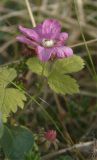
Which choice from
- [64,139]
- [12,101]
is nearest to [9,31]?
[64,139]

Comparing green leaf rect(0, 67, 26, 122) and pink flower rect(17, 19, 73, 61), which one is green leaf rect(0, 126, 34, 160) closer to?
green leaf rect(0, 67, 26, 122)

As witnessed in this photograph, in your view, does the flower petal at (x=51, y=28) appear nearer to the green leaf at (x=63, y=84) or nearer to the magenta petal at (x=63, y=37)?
the magenta petal at (x=63, y=37)

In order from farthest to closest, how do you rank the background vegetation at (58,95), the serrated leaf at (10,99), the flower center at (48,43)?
A: the background vegetation at (58,95) → the flower center at (48,43) → the serrated leaf at (10,99)

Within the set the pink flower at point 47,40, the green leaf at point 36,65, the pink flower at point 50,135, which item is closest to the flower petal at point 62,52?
the pink flower at point 47,40

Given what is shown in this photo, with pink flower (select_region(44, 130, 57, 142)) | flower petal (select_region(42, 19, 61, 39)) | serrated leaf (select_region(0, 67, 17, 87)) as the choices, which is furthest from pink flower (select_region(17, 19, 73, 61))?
pink flower (select_region(44, 130, 57, 142))

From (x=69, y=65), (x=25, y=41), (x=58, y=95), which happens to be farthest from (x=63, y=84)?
(x=58, y=95)

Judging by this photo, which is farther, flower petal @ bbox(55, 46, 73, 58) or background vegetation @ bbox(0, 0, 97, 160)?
background vegetation @ bbox(0, 0, 97, 160)

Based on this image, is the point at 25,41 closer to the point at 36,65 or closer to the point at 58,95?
the point at 36,65
